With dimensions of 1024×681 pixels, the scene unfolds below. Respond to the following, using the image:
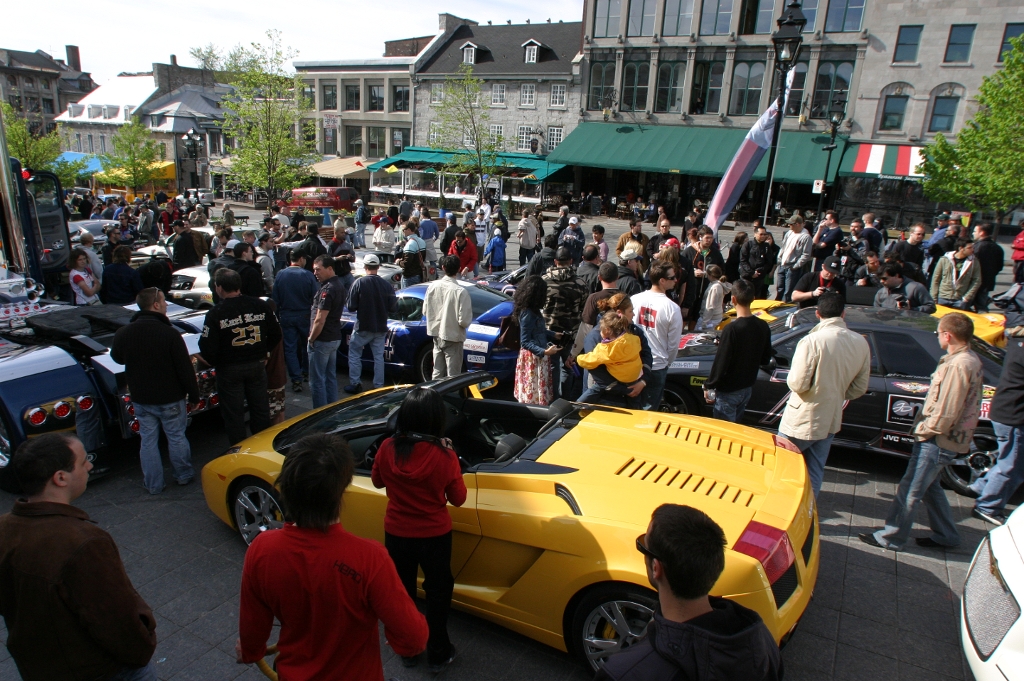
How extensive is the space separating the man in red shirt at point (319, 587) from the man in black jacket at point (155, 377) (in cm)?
332

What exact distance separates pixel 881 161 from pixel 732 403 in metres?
26.9

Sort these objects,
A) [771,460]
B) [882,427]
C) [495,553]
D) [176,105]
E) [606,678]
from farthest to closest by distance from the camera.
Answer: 1. [176,105]
2. [882,427]
3. [771,460]
4. [495,553]
5. [606,678]

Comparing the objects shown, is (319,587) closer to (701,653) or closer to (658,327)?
(701,653)

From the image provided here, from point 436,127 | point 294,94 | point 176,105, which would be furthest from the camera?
point 176,105

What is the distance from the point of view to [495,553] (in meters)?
3.38

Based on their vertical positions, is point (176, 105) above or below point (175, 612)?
above

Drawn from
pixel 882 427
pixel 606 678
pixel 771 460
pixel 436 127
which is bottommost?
pixel 882 427

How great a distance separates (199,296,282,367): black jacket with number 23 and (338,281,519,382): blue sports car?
2481 millimetres

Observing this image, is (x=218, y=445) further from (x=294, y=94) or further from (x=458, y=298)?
(x=294, y=94)

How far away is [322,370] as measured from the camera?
6910 mm

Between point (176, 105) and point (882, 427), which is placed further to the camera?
point (176, 105)

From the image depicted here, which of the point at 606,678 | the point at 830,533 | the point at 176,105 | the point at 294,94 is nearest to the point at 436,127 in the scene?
the point at 294,94

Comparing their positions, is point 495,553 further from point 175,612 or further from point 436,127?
point 436,127

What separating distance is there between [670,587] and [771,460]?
2285 millimetres
